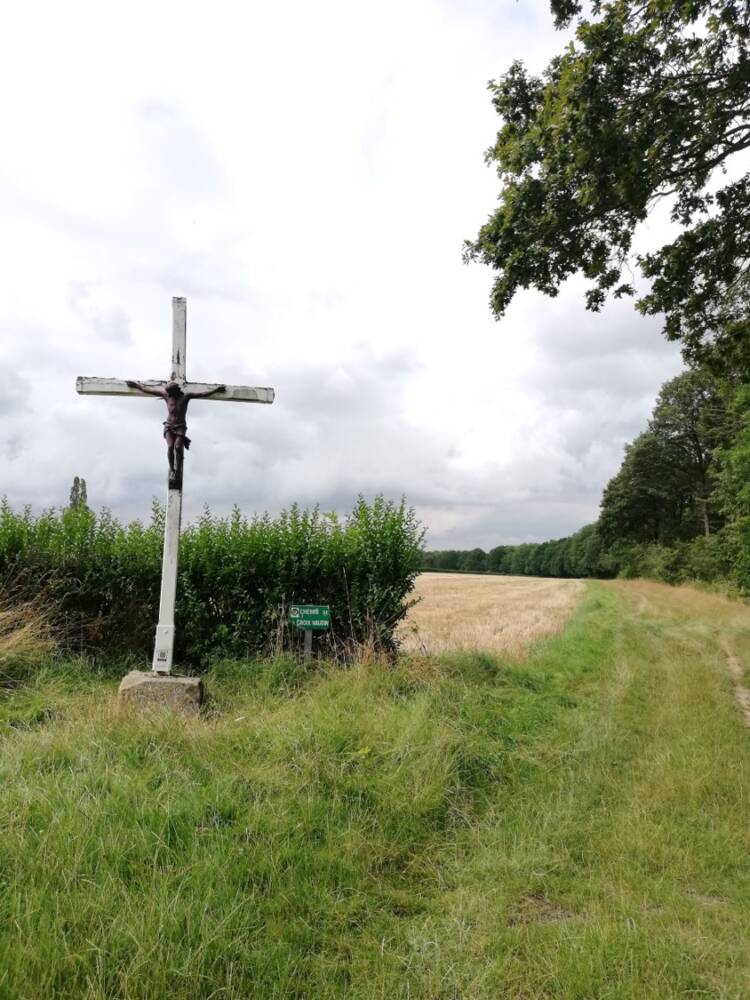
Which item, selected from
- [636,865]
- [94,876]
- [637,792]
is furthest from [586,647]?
[94,876]

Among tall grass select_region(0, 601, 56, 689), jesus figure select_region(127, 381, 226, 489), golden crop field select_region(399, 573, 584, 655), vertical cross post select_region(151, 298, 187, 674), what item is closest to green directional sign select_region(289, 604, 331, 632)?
golden crop field select_region(399, 573, 584, 655)

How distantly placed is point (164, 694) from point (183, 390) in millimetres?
3612

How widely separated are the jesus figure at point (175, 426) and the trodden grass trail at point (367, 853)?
280cm

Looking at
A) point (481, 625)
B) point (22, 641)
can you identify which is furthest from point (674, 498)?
point (22, 641)

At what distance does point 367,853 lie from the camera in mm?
3693

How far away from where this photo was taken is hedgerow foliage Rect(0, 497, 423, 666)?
8.91 m

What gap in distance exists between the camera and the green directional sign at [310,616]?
27.1ft

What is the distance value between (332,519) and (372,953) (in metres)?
6.88

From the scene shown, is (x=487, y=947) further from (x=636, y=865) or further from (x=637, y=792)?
(x=637, y=792)

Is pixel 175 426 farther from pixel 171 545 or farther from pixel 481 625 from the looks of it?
pixel 481 625

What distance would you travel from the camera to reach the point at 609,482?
50.8 meters

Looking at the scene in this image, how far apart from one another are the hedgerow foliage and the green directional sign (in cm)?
62

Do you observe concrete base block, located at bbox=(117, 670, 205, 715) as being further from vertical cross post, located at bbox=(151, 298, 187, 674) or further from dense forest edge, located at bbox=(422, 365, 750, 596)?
dense forest edge, located at bbox=(422, 365, 750, 596)

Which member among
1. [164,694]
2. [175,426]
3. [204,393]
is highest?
[204,393]
